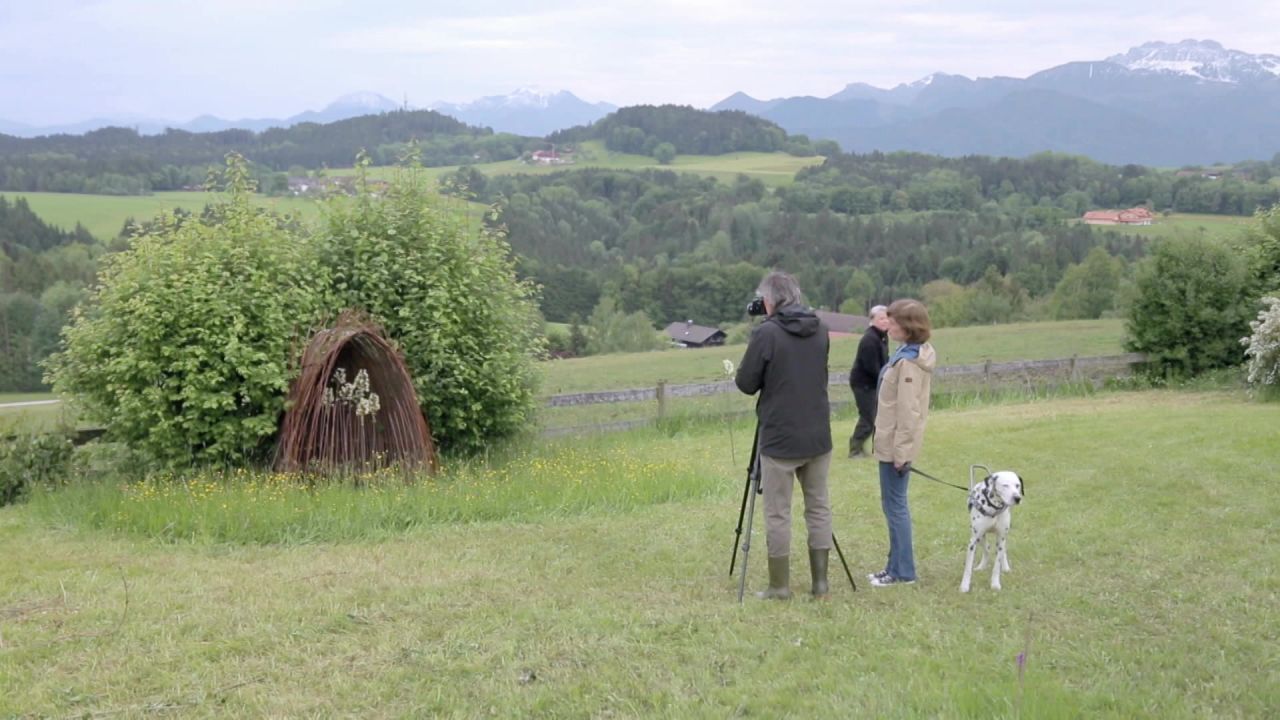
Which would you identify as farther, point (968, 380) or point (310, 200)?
point (968, 380)

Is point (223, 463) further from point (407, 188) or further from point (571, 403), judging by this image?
point (571, 403)

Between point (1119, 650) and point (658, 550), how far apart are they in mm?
3603

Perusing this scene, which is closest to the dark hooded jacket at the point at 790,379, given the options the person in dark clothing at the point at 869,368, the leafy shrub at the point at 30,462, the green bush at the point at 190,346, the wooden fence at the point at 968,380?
the person in dark clothing at the point at 869,368

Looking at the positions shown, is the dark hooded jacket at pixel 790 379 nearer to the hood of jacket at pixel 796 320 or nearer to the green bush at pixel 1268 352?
the hood of jacket at pixel 796 320

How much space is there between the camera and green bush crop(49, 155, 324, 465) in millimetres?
10930

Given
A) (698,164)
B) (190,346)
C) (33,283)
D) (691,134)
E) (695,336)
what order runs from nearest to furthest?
1. (190,346)
2. (33,283)
3. (695,336)
4. (698,164)
5. (691,134)

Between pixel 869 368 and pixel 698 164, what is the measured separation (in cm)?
16833

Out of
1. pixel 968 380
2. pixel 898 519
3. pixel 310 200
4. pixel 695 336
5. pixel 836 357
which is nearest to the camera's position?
pixel 898 519

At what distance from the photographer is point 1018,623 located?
244 inches

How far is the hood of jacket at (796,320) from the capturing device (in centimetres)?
647

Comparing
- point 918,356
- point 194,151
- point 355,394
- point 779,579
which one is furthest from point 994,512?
point 194,151

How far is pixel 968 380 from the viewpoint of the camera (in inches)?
806

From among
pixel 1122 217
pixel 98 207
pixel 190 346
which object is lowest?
pixel 1122 217

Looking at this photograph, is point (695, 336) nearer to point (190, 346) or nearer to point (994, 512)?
point (190, 346)
